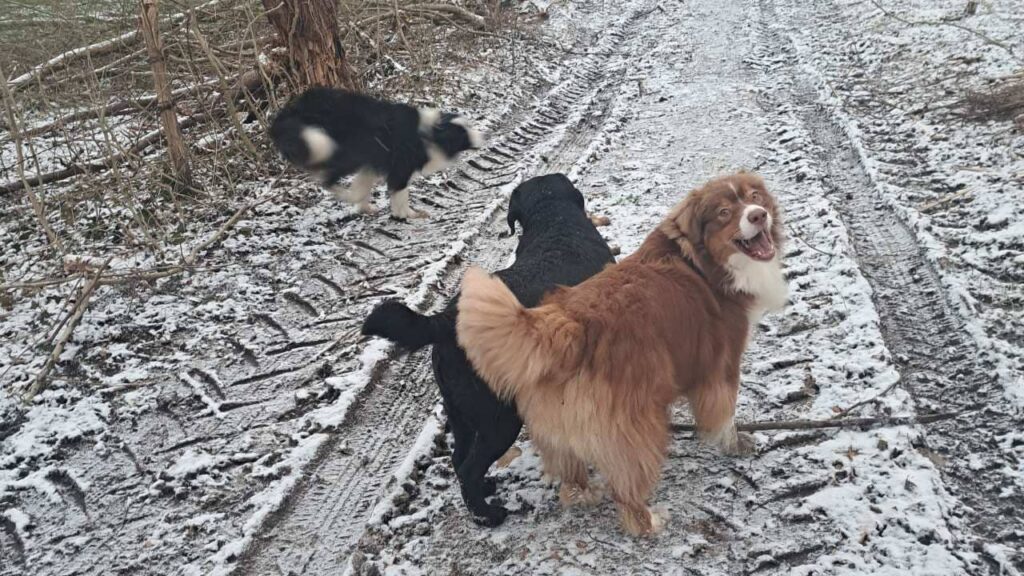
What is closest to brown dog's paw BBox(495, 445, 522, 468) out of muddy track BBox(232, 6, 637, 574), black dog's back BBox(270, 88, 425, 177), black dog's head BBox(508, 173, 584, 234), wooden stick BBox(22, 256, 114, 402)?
muddy track BBox(232, 6, 637, 574)

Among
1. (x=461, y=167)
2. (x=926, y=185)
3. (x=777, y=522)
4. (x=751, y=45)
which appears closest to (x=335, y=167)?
(x=461, y=167)

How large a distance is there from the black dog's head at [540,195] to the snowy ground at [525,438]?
3.25 feet

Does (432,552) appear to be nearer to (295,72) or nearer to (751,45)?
(295,72)

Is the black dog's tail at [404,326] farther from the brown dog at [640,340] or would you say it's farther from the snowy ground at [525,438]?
the snowy ground at [525,438]

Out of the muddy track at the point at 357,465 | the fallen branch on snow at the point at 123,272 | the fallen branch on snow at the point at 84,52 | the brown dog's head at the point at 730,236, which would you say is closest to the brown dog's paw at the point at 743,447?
the brown dog's head at the point at 730,236

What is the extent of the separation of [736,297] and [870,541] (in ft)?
4.20

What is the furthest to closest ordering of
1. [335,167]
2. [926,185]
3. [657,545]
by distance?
[335,167]
[926,185]
[657,545]

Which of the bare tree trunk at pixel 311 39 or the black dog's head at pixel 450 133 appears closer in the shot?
the black dog's head at pixel 450 133

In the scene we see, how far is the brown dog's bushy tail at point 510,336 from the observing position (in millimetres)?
2492

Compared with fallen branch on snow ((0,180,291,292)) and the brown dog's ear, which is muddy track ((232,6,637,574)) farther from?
fallen branch on snow ((0,180,291,292))

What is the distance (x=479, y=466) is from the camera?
122 inches

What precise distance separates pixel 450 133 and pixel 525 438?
406 cm

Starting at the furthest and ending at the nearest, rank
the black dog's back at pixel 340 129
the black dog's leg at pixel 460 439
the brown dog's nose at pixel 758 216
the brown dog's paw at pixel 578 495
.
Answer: the black dog's back at pixel 340 129 < the brown dog's paw at pixel 578 495 < the black dog's leg at pixel 460 439 < the brown dog's nose at pixel 758 216

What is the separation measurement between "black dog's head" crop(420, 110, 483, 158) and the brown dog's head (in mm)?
4112
